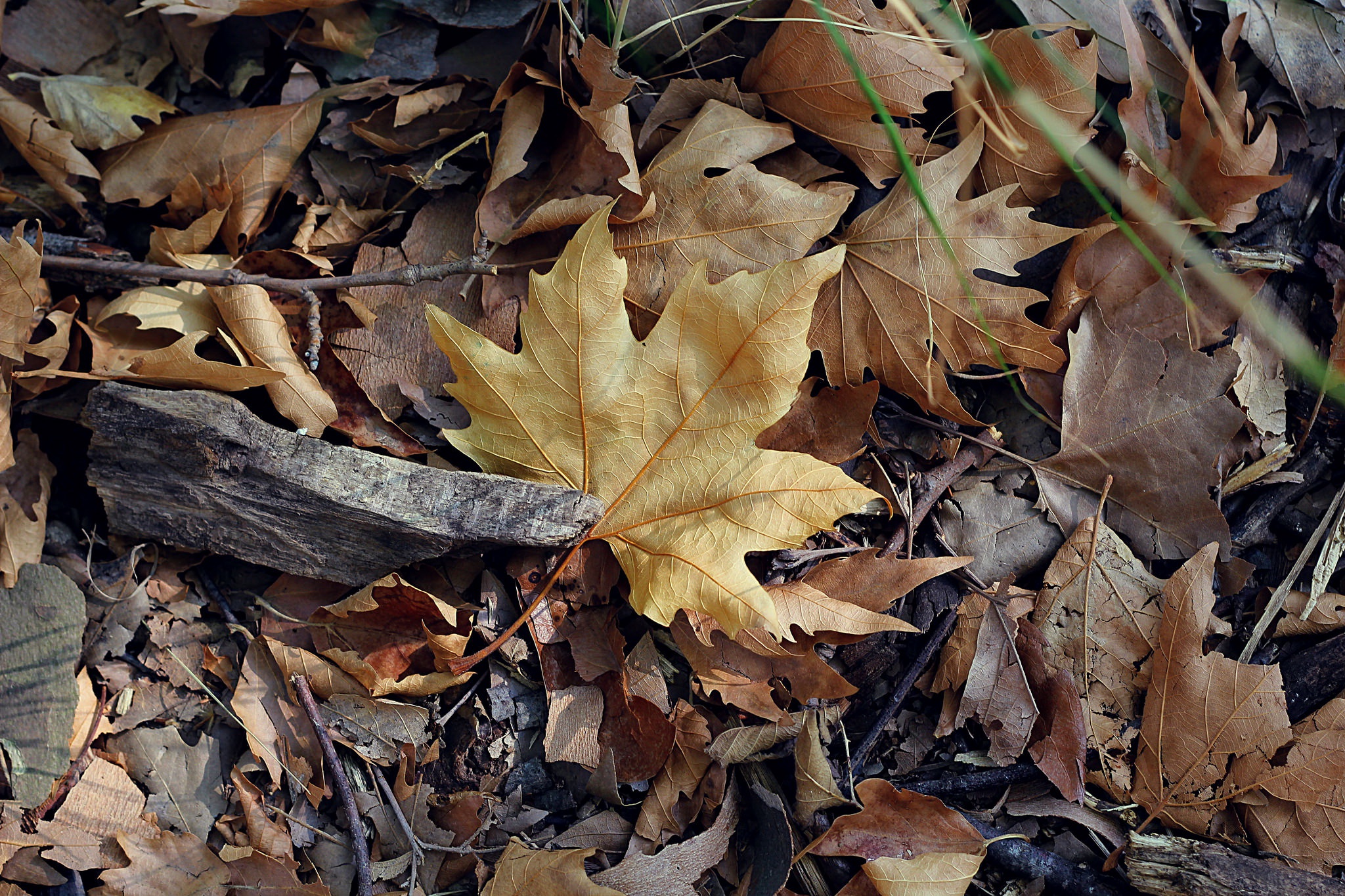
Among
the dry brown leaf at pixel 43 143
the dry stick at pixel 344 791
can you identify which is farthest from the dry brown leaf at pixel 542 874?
the dry brown leaf at pixel 43 143

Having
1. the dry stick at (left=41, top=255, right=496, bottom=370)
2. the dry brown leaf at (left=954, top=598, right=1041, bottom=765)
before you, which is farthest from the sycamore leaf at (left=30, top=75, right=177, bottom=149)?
the dry brown leaf at (left=954, top=598, right=1041, bottom=765)

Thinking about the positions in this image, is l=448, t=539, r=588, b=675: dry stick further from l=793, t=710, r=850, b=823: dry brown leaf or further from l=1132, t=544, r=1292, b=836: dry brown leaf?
l=1132, t=544, r=1292, b=836: dry brown leaf

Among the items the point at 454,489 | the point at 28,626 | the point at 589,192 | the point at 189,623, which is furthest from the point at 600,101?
the point at 28,626

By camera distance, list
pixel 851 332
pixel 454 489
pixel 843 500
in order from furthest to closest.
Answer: pixel 851 332 < pixel 454 489 < pixel 843 500

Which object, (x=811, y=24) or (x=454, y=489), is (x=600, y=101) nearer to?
(x=811, y=24)

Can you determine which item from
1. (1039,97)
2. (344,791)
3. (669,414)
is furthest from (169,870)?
(1039,97)

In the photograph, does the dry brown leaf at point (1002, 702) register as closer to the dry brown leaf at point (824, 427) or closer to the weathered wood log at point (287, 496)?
the dry brown leaf at point (824, 427)

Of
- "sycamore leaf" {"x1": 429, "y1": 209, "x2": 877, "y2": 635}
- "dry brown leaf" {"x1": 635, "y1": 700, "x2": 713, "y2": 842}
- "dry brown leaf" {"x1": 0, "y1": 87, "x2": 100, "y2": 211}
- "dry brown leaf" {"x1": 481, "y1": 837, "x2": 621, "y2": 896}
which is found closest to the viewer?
"sycamore leaf" {"x1": 429, "y1": 209, "x2": 877, "y2": 635}
